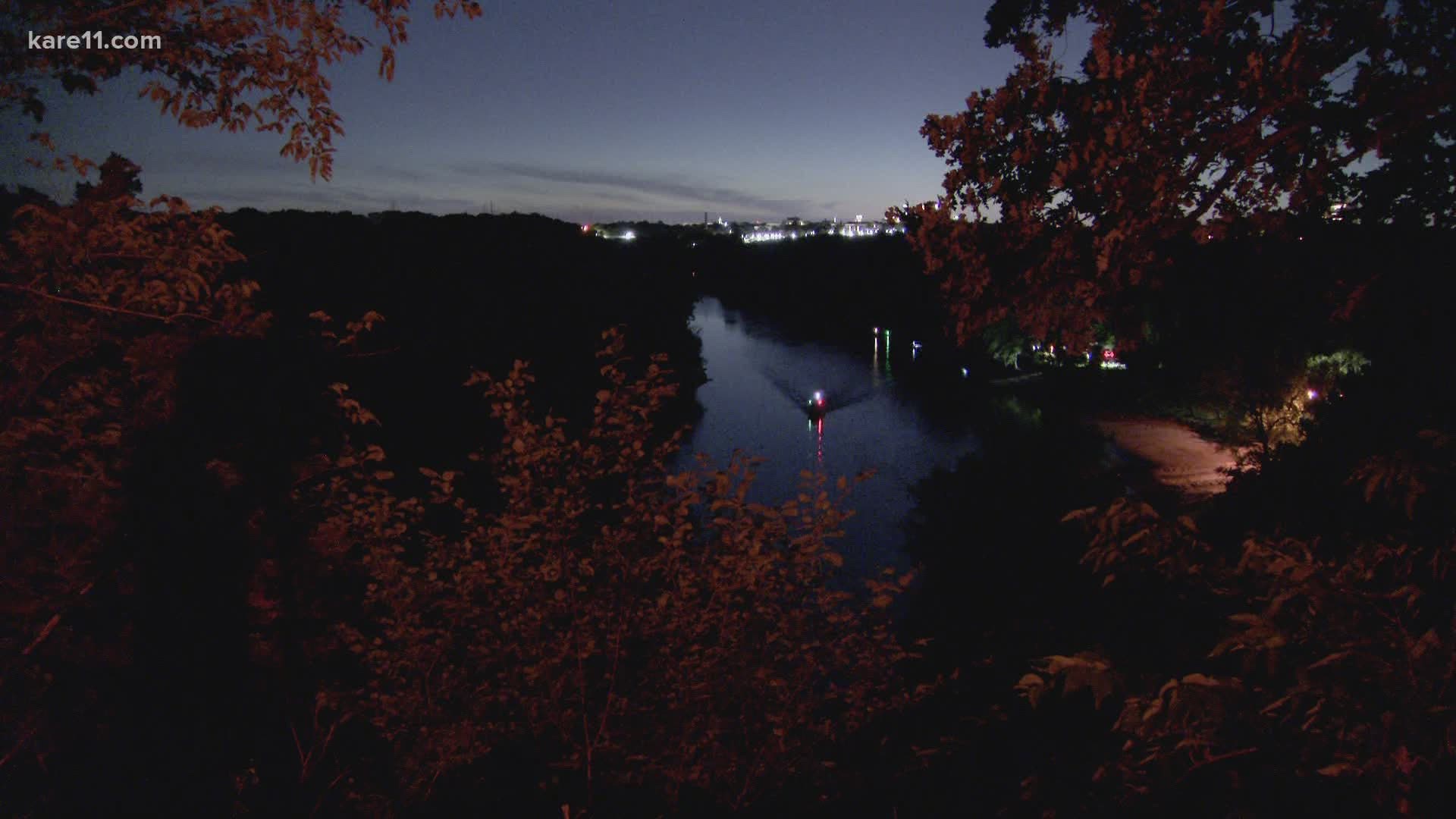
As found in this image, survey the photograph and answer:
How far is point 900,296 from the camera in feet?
240

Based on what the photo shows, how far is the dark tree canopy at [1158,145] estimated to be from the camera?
3.77 m

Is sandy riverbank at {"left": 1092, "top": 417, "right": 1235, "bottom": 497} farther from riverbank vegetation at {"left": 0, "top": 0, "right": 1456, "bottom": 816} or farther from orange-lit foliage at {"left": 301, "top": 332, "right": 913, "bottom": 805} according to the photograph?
orange-lit foliage at {"left": 301, "top": 332, "right": 913, "bottom": 805}

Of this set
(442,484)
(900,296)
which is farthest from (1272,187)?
(900,296)

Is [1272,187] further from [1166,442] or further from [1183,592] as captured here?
[1166,442]

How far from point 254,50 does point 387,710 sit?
16.4 ft

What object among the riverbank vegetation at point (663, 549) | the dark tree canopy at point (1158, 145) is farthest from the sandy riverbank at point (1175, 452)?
the dark tree canopy at point (1158, 145)

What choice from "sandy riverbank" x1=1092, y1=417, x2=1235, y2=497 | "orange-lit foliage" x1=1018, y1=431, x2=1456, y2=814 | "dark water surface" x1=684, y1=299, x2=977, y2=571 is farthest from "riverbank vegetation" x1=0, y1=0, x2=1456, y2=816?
"sandy riverbank" x1=1092, y1=417, x2=1235, y2=497

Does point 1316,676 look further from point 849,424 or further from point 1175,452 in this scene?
point 849,424

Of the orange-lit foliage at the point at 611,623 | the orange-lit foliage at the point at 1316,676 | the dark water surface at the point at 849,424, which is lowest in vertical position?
the dark water surface at the point at 849,424

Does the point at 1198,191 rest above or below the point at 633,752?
above

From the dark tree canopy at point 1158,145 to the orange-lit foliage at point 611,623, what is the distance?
268 centimetres

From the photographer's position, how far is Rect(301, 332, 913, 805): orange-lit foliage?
6535 mm
